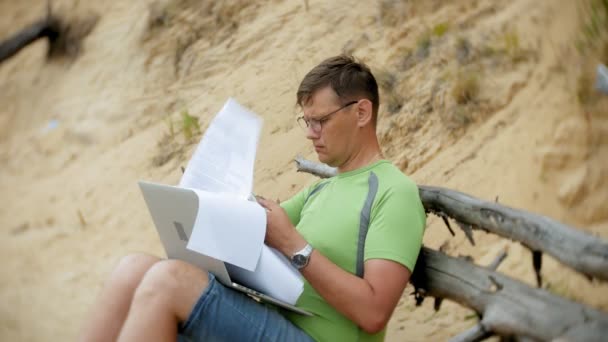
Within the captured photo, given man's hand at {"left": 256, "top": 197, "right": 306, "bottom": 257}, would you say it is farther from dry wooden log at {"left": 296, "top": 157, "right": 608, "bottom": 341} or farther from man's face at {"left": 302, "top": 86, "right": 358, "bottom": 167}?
dry wooden log at {"left": 296, "top": 157, "right": 608, "bottom": 341}

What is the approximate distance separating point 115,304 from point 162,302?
290 millimetres

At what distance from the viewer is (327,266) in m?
2.24

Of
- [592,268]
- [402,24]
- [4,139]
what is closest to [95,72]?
[4,139]

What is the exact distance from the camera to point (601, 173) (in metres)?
3.73

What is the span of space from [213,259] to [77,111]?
635 centimetres

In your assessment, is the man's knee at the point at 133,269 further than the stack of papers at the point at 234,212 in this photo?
Yes

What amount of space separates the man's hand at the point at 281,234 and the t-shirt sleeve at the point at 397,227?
22 centimetres

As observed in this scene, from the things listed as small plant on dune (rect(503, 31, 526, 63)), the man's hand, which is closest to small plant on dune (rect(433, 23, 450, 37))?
small plant on dune (rect(503, 31, 526, 63))

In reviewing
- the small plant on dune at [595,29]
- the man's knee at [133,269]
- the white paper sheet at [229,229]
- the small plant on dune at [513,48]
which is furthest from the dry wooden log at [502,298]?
the small plant on dune at [513,48]

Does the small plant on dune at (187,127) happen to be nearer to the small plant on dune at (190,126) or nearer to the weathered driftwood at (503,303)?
the small plant on dune at (190,126)

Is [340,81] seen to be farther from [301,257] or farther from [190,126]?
[190,126]

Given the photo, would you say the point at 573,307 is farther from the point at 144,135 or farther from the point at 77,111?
the point at 77,111

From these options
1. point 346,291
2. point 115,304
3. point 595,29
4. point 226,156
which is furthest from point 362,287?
point 595,29

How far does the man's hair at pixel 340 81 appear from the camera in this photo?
260 cm
